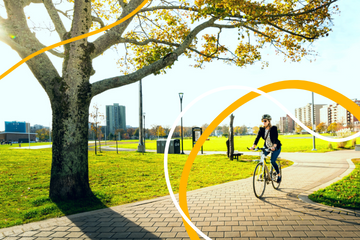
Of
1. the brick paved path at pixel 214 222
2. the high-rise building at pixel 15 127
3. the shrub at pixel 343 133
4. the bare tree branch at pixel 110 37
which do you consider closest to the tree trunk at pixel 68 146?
the brick paved path at pixel 214 222

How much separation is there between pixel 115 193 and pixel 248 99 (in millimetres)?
4532

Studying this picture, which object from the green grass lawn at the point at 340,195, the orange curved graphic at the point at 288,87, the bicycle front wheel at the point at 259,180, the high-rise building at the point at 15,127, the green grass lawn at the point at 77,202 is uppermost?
the high-rise building at the point at 15,127

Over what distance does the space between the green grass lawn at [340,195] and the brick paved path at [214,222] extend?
437 millimetres

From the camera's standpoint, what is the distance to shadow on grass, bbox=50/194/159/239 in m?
4.34

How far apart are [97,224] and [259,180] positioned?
3966 millimetres

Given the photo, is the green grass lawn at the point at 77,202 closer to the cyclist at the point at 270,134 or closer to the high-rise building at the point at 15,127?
the cyclist at the point at 270,134

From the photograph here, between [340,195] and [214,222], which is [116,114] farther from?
[214,222]

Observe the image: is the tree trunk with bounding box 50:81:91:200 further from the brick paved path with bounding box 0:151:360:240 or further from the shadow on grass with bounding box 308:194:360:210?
the shadow on grass with bounding box 308:194:360:210

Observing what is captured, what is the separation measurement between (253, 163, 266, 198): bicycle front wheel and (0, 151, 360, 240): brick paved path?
0.62 ft

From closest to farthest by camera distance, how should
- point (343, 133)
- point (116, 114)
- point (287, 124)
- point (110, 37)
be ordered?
point (110, 37) < point (343, 133) < point (116, 114) < point (287, 124)

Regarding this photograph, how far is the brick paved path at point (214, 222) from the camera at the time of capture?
4273mm

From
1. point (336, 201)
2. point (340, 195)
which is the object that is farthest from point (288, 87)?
point (340, 195)

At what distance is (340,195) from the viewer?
6398mm

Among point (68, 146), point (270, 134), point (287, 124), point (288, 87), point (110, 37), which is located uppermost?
point (110, 37)
